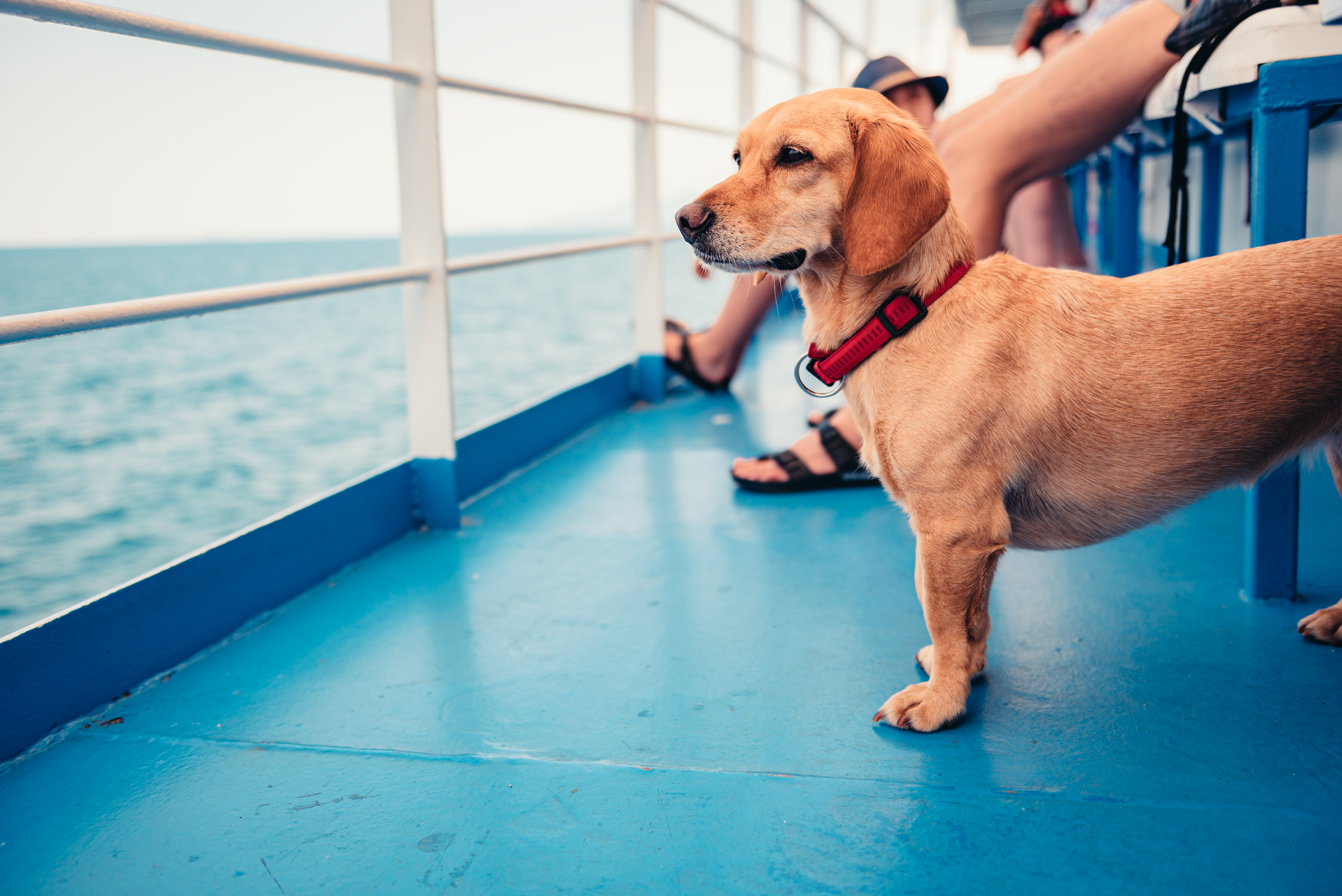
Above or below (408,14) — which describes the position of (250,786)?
below

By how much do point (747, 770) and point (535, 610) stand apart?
58 centimetres

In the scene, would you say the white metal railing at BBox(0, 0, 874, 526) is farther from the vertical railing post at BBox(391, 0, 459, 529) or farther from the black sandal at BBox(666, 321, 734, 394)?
the black sandal at BBox(666, 321, 734, 394)

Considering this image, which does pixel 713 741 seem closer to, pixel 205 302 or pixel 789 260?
pixel 789 260

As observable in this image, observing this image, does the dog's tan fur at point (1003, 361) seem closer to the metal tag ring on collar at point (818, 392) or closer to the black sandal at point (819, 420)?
the metal tag ring on collar at point (818, 392)

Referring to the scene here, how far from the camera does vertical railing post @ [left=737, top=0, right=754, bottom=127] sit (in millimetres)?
4059

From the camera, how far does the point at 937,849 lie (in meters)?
0.88

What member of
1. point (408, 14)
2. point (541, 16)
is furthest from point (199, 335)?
point (408, 14)

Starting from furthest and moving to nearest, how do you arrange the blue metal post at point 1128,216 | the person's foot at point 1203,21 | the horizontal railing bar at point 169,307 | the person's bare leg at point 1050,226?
the blue metal post at point 1128,216, the person's bare leg at point 1050,226, the person's foot at point 1203,21, the horizontal railing bar at point 169,307

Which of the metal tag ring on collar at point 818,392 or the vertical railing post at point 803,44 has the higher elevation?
the vertical railing post at point 803,44

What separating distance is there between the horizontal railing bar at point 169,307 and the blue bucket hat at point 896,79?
47.4 inches

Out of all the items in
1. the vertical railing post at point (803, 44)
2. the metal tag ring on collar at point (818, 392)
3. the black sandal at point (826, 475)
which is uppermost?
the vertical railing post at point (803, 44)

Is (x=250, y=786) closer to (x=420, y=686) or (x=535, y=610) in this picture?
(x=420, y=686)

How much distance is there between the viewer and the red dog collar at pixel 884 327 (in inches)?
44.4

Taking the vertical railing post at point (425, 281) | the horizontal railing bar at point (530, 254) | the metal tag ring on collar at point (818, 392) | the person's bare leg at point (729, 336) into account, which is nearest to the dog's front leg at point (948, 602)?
the metal tag ring on collar at point (818, 392)
